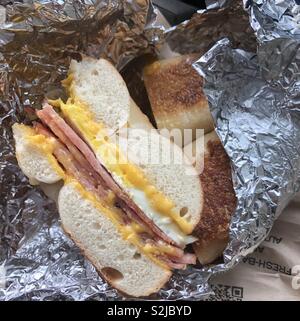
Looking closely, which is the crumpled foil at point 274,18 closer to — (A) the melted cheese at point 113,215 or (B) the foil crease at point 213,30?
(B) the foil crease at point 213,30

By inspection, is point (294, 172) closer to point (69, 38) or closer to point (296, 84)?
point (296, 84)

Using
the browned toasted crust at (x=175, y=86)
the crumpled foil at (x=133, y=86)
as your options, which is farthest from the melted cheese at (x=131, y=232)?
the browned toasted crust at (x=175, y=86)

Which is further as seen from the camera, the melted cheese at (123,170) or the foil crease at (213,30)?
the foil crease at (213,30)

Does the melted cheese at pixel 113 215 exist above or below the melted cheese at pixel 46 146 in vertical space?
below

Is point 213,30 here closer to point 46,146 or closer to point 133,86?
point 133,86

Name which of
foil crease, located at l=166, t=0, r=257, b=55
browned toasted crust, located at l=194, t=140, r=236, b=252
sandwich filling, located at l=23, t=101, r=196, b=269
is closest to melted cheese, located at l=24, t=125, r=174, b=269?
sandwich filling, located at l=23, t=101, r=196, b=269

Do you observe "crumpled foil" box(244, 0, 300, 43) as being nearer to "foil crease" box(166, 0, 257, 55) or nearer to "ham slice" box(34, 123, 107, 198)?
"foil crease" box(166, 0, 257, 55)
